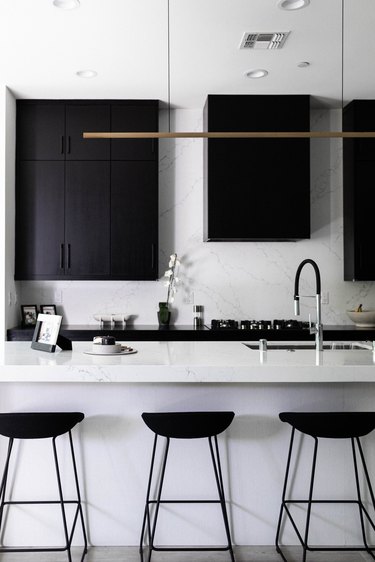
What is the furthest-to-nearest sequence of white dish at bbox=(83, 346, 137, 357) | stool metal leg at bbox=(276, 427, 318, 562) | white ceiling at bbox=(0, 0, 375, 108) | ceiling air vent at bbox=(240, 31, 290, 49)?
A: ceiling air vent at bbox=(240, 31, 290, 49) → white ceiling at bbox=(0, 0, 375, 108) → white dish at bbox=(83, 346, 137, 357) → stool metal leg at bbox=(276, 427, 318, 562)

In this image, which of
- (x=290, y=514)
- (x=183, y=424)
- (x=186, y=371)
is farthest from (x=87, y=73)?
(x=290, y=514)

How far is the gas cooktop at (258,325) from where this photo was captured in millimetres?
4535

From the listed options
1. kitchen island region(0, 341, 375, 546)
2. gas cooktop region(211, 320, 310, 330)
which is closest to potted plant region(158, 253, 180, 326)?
gas cooktop region(211, 320, 310, 330)

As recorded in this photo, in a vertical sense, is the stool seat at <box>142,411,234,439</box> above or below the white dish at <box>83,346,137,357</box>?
below

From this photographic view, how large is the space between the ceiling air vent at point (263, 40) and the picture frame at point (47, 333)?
2.24 meters

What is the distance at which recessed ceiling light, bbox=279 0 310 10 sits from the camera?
3160mm

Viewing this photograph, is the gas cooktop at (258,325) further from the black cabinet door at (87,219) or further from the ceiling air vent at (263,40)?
the ceiling air vent at (263,40)

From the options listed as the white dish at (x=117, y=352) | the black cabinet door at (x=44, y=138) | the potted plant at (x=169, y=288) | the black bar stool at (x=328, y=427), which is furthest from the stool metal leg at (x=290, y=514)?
the black cabinet door at (x=44, y=138)

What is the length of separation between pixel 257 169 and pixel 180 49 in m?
1.25

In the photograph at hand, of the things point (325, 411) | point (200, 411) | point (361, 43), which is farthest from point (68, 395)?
point (361, 43)

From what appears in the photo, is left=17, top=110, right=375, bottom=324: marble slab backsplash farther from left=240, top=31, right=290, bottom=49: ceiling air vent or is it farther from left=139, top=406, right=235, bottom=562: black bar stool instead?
left=139, top=406, right=235, bottom=562: black bar stool

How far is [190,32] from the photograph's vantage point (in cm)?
353

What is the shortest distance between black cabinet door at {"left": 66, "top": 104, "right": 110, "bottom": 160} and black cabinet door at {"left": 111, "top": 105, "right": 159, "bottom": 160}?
2.8 inches

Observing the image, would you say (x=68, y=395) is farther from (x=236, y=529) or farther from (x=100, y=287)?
(x=100, y=287)
